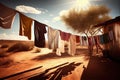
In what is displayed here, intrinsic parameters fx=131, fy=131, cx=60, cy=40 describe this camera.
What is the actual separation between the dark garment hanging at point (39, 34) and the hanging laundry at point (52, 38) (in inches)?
20.4

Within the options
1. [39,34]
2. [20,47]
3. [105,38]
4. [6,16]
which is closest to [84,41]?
[105,38]

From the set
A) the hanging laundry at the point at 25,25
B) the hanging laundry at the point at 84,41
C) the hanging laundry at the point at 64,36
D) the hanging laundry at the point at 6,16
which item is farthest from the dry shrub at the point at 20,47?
the hanging laundry at the point at 6,16

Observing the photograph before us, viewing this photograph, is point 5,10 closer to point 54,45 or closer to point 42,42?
point 42,42

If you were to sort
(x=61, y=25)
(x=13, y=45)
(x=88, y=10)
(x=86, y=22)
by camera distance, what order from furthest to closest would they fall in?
(x=13, y=45), (x=86, y=22), (x=88, y=10), (x=61, y=25)

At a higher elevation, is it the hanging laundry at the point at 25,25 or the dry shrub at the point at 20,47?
the hanging laundry at the point at 25,25

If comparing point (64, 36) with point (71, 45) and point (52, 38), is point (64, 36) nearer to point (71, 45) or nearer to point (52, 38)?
point (71, 45)

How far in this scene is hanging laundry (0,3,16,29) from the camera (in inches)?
160

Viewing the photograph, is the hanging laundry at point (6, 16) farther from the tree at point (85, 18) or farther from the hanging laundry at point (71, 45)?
the tree at point (85, 18)

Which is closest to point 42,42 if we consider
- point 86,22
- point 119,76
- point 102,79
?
point 102,79

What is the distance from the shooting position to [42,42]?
5.29 meters

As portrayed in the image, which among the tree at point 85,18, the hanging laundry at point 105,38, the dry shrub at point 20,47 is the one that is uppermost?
the tree at point 85,18

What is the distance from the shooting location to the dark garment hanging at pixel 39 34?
5167mm

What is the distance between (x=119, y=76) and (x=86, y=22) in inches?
309

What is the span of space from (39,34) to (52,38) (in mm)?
862
